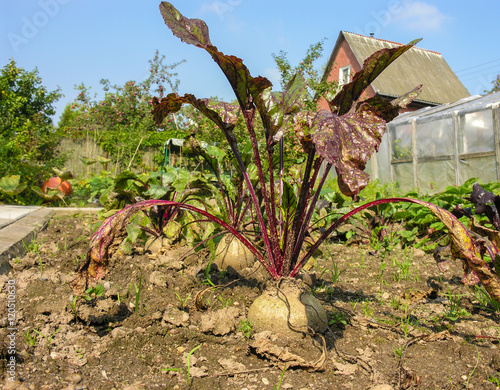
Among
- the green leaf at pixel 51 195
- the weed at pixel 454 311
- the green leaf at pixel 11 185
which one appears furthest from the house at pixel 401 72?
the weed at pixel 454 311

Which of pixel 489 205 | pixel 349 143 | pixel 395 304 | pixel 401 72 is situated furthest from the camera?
pixel 401 72

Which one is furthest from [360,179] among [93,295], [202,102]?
[93,295]

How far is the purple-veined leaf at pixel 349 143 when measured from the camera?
4.02ft

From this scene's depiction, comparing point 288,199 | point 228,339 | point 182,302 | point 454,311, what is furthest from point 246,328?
point 454,311

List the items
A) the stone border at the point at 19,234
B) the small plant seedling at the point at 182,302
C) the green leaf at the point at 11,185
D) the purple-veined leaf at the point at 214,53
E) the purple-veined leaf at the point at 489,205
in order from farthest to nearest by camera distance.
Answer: the green leaf at the point at 11,185 < the stone border at the point at 19,234 < the purple-veined leaf at the point at 489,205 < the small plant seedling at the point at 182,302 < the purple-veined leaf at the point at 214,53

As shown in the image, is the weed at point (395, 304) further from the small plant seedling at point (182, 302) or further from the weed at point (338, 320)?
the small plant seedling at point (182, 302)

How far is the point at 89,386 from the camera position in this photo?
1.38 meters

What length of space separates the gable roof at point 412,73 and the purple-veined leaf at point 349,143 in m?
15.4

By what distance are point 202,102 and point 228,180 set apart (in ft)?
4.67

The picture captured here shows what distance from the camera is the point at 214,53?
5.00ft

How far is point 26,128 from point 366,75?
7.33 m

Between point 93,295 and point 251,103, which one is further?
point 93,295

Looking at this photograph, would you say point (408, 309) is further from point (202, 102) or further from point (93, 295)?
point (93, 295)

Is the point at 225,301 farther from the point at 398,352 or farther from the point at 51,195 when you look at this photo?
the point at 51,195
